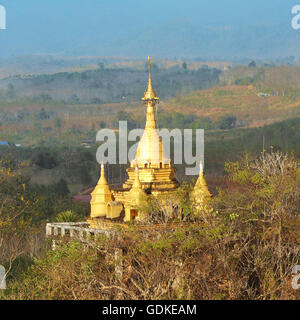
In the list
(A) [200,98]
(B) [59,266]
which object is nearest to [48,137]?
(A) [200,98]

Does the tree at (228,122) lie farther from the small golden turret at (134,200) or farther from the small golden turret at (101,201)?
the small golden turret at (134,200)

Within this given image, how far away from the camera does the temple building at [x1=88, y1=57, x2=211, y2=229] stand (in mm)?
28781

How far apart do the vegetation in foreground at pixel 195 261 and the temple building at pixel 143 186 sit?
2.22m

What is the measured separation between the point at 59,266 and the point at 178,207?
16.5ft

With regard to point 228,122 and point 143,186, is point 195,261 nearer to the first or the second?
point 143,186

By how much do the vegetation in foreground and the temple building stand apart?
2.22 meters

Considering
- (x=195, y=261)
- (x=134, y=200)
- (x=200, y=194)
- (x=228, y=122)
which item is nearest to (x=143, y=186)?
(x=134, y=200)

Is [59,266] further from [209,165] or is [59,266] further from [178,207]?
[209,165]

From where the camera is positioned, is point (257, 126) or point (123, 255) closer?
point (123, 255)

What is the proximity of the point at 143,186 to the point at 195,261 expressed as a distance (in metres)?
6.00

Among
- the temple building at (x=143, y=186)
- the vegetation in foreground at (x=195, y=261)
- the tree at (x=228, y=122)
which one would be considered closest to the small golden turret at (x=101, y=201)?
the temple building at (x=143, y=186)

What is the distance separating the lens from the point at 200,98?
3137 inches

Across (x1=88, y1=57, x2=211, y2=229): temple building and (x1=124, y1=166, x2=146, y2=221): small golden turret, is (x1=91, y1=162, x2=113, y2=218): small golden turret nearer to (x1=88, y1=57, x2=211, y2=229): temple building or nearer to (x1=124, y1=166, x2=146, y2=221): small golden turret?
(x1=88, y1=57, x2=211, y2=229): temple building

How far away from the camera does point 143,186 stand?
98.5 feet
